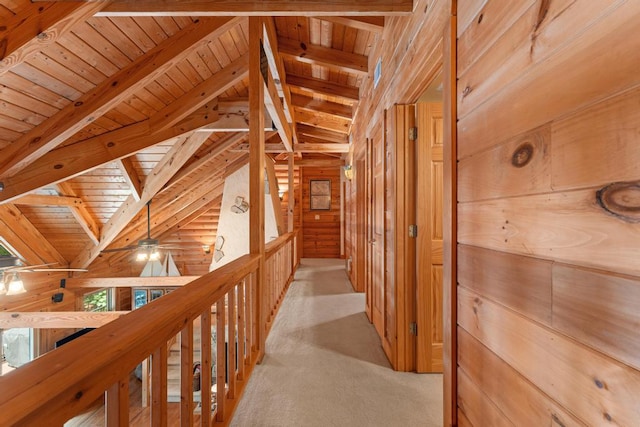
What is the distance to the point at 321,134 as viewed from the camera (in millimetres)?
5883

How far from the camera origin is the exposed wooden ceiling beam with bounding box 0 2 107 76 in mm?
1555

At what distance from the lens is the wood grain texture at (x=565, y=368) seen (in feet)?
1.68

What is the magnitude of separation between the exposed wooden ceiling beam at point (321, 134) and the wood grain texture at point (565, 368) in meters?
5.06

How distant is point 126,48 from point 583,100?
9.74 ft

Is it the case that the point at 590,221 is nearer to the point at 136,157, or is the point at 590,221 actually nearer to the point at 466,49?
the point at 466,49

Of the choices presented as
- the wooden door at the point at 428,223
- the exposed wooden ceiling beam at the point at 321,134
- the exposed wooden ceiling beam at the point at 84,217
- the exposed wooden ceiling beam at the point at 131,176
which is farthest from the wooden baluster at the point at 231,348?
the exposed wooden ceiling beam at the point at 321,134

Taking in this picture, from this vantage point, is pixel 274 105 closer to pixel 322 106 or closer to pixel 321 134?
pixel 322 106

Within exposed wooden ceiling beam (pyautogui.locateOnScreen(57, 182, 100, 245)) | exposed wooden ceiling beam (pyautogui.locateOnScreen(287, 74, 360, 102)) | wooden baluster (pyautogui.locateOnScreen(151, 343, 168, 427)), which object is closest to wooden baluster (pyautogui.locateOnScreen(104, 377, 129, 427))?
wooden baluster (pyautogui.locateOnScreen(151, 343, 168, 427))

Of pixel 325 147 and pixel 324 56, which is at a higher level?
pixel 324 56

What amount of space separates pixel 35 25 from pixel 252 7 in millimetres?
1182

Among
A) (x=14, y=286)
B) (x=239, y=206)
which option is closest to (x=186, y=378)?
(x=14, y=286)

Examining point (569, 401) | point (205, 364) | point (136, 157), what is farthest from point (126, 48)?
point (569, 401)

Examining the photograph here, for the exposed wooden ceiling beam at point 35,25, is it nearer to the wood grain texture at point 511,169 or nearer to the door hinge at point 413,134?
the door hinge at point 413,134

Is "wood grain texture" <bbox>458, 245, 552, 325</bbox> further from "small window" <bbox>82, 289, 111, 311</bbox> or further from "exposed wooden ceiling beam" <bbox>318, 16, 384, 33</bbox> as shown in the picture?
"small window" <bbox>82, 289, 111, 311</bbox>
